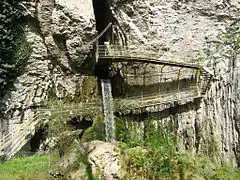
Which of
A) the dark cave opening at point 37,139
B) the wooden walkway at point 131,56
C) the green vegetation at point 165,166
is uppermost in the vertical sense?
the wooden walkway at point 131,56

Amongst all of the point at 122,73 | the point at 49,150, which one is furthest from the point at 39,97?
the point at 122,73

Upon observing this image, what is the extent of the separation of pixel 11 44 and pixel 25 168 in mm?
5957

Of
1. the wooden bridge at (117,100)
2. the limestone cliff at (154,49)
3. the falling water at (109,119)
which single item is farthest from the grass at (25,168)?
the falling water at (109,119)

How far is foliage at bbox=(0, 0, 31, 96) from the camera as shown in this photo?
49.0 ft

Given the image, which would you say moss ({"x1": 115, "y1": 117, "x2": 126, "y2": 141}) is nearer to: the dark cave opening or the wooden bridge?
the wooden bridge

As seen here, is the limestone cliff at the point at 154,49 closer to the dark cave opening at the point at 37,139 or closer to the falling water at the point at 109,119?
the dark cave opening at the point at 37,139

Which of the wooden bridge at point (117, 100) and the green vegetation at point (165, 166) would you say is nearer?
the green vegetation at point (165, 166)

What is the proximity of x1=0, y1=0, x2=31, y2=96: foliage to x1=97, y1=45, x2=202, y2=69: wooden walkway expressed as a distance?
13.6 feet

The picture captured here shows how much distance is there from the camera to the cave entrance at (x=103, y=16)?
19648mm

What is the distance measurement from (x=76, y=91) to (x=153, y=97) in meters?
3.89

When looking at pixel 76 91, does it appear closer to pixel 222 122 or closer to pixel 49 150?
pixel 49 150

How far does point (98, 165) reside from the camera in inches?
379

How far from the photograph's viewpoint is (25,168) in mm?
11984

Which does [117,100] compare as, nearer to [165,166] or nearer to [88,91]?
[88,91]
